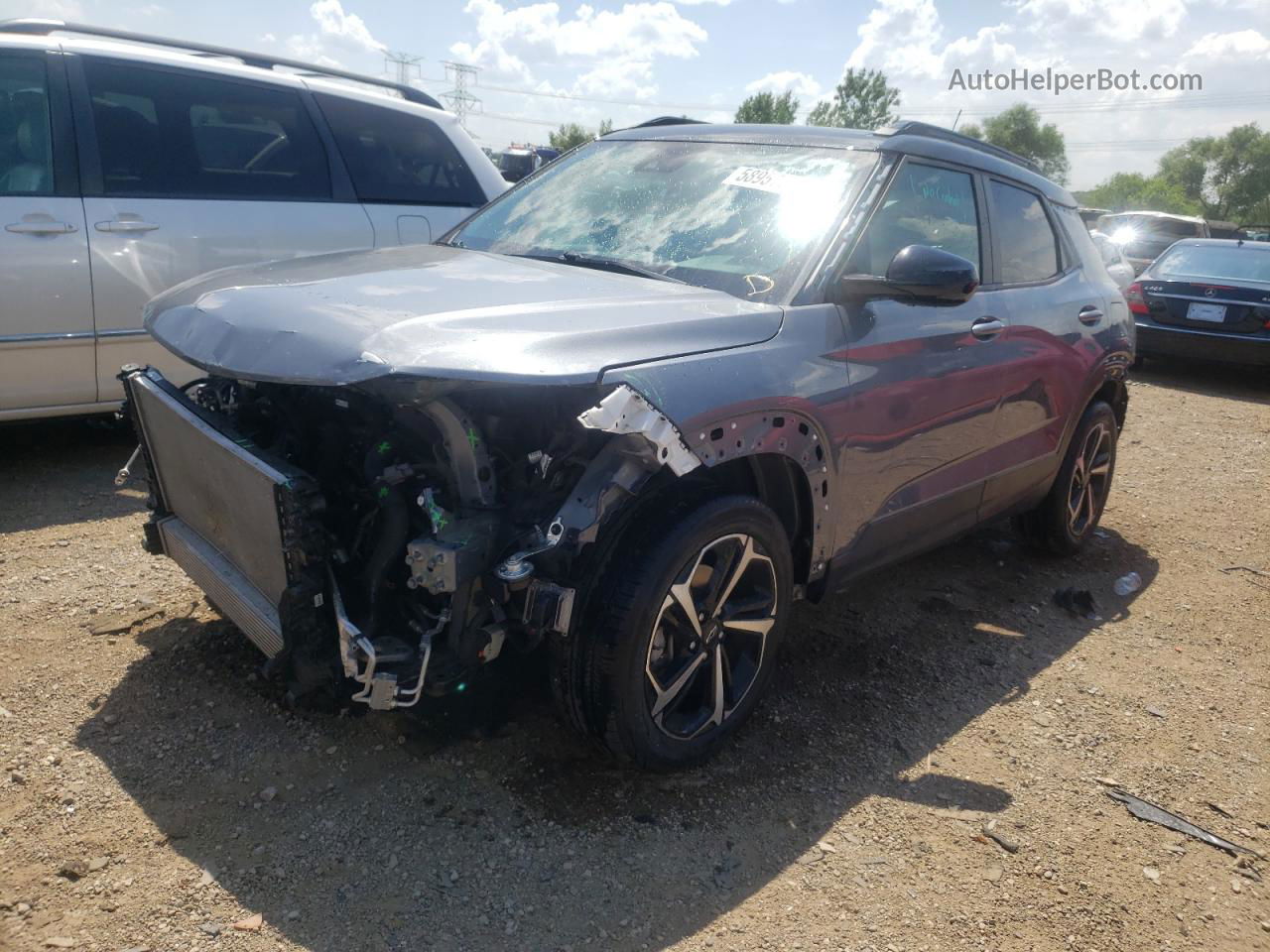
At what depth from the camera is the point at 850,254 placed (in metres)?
3.05

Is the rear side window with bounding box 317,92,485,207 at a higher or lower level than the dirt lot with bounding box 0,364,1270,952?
higher

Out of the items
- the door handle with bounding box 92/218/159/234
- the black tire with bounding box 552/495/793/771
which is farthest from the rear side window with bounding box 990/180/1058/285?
the door handle with bounding box 92/218/159/234

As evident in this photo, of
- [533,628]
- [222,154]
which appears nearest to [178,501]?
[533,628]

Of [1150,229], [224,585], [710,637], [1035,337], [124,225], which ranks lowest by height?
[710,637]

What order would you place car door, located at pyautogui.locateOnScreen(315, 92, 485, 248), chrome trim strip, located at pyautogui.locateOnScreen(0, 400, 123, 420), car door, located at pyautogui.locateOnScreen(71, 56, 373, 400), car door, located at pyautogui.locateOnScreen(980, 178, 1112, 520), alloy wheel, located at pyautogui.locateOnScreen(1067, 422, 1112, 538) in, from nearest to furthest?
car door, located at pyautogui.locateOnScreen(980, 178, 1112, 520), chrome trim strip, located at pyautogui.locateOnScreen(0, 400, 123, 420), car door, located at pyautogui.locateOnScreen(71, 56, 373, 400), alloy wheel, located at pyautogui.locateOnScreen(1067, 422, 1112, 538), car door, located at pyautogui.locateOnScreen(315, 92, 485, 248)

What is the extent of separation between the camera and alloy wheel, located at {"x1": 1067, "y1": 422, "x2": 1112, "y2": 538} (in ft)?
15.7

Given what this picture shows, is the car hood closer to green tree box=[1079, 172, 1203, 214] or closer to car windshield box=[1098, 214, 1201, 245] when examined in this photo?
car windshield box=[1098, 214, 1201, 245]

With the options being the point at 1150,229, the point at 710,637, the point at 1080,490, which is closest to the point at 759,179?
the point at 710,637

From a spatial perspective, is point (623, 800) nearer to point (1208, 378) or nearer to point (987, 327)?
point (987, 327)

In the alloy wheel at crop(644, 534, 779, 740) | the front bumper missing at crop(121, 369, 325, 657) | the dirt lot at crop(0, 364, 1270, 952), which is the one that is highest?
the front bumper missing at crop(121, 369, 325, 657)

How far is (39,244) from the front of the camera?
4.39 m

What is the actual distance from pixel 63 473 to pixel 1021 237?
473 centimetres

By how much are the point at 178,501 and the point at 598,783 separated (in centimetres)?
161

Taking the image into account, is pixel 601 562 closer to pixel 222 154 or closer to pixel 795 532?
pixel 795 532
